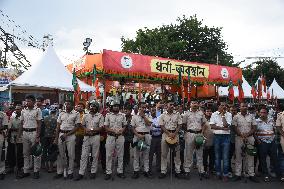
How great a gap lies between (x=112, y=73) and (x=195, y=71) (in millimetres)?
4641

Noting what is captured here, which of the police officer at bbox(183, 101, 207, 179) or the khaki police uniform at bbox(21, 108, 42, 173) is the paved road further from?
the khaki police uniform at bbox(21, 108, 42, 173)

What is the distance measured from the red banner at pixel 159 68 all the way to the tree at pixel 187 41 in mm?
15664

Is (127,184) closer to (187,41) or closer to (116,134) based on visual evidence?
(116,134)

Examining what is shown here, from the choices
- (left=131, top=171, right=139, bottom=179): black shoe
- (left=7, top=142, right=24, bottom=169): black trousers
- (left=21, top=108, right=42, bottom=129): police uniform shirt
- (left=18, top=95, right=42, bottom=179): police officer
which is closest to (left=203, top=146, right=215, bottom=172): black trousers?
(left=131, top=171, right=139, bottom=179): black shoe

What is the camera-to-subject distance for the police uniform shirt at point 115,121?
8.52 meters

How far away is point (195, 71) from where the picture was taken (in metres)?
16.0

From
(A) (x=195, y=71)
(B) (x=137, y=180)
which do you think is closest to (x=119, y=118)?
(B) (x=137, y=180)

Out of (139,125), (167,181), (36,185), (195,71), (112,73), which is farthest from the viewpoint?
(195,71)

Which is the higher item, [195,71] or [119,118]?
[195,71]

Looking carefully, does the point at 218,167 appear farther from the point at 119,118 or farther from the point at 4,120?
A: the point at 4,120

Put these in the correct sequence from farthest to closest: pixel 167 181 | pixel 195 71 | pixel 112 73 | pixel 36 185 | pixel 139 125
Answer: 1. pixel 195 71
2. pixel 112 73
3. pixel 139 125
4. pixel 167 181
5. pixel 36 185

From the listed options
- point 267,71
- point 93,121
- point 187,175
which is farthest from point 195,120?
point 267,71

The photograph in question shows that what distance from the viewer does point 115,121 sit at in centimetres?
853

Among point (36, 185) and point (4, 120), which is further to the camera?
point (4, 120)
